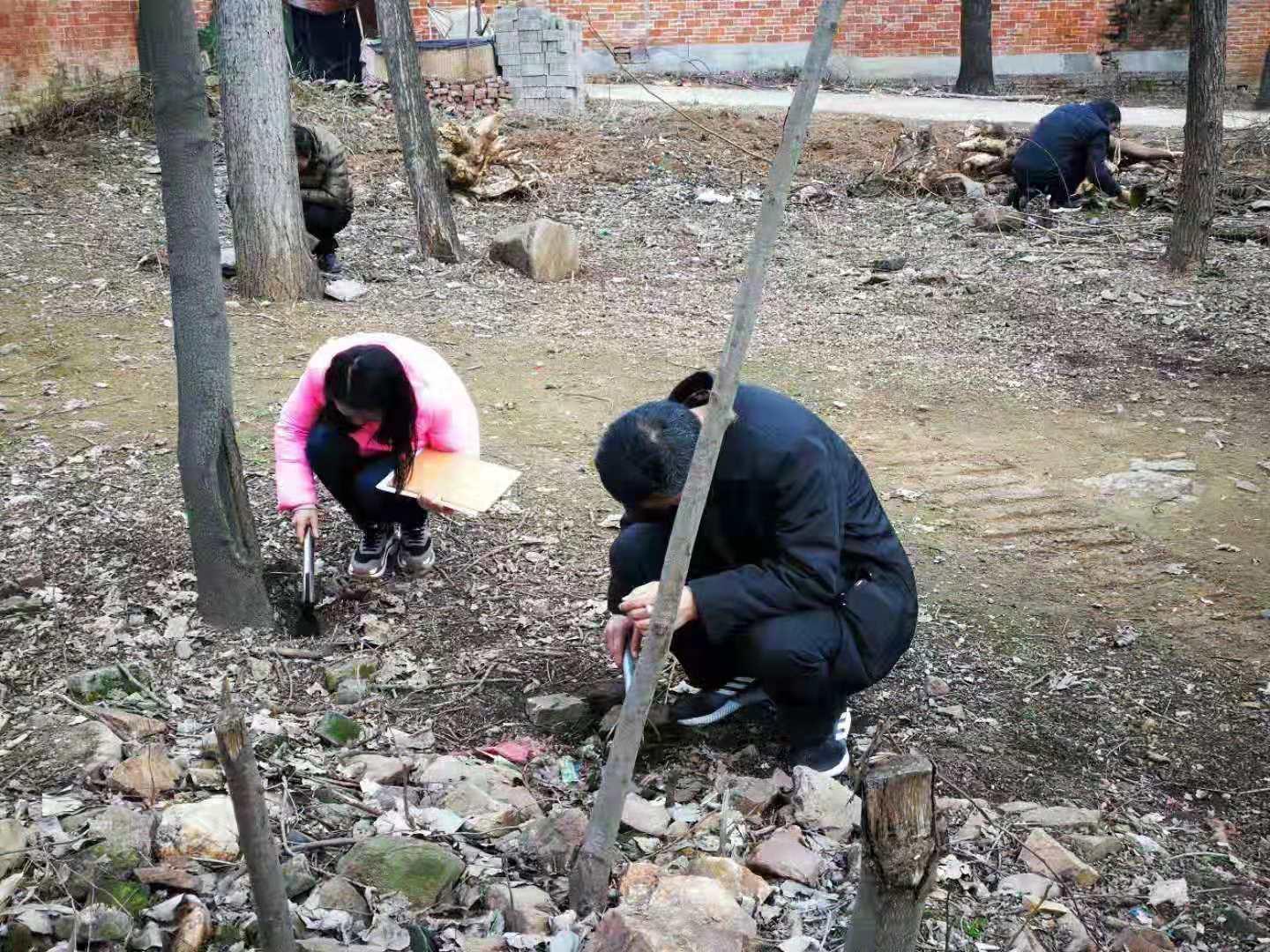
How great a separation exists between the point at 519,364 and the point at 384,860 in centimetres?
422

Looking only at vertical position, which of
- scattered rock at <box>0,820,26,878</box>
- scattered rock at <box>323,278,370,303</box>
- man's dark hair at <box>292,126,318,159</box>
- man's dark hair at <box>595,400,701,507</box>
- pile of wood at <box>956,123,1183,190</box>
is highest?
man's dark hair at <box>292,126,318,159</box>

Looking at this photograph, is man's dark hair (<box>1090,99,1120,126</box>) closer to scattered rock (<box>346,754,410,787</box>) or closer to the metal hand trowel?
the metal hand trowel

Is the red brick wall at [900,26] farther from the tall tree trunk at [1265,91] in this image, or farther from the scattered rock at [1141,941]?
the scattered rock at [1141,941]

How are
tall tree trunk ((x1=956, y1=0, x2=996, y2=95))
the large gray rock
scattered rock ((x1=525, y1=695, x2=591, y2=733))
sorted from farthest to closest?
tall tree trunk ((x1=956, y1=0, x2=996, y2=95)), the large gray rock, scattered rock ((x1=525, y1=695, x2=591, y2=733))

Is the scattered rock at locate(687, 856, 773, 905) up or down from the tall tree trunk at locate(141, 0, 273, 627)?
down

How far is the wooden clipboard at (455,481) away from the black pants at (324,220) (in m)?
4.19

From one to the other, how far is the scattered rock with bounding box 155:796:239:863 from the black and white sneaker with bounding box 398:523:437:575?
1.72 metres

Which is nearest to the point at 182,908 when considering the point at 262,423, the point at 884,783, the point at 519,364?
the point at 884,783

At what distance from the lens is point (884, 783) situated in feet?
5.58

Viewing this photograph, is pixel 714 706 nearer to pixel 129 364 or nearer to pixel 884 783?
pixel 884 783

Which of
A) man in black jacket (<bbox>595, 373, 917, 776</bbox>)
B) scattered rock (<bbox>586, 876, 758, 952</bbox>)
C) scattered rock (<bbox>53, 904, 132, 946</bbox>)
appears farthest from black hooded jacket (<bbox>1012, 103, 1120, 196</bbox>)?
scattered rock (<bbox>53, 904, 132, 946</bbox>)

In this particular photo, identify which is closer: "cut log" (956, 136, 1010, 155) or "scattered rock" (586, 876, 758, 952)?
"scattered rock" (586, 876, 758, 952)

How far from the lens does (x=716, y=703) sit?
3.42 m

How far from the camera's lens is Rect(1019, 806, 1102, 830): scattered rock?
9.66 ft
